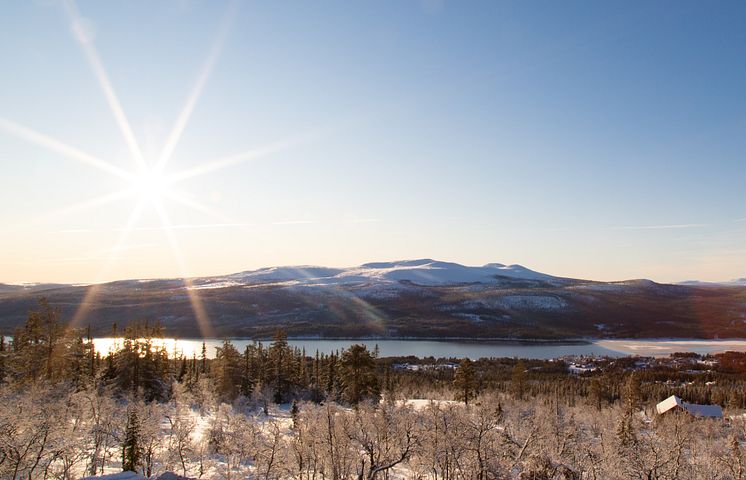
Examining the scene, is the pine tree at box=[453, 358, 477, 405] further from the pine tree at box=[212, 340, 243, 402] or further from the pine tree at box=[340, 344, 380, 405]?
the pine tree at box=[212, 340, 243, 402]

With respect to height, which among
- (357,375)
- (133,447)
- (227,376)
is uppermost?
(133,447)

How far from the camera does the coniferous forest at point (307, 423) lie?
3416 cm

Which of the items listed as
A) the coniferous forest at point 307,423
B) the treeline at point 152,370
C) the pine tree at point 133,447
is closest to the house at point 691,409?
the coniferous forest at point 307,423

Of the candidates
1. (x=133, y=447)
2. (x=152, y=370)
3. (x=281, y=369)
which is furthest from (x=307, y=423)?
(x=281, y=369)

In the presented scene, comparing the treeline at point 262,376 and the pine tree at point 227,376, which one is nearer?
the treeline at point 262,376

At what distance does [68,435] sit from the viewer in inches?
1284

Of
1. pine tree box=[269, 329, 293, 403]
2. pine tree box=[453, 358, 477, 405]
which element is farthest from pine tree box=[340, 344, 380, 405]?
pine tree box=[269, 329, 293, 403]

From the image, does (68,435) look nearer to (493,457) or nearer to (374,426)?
(374,426)

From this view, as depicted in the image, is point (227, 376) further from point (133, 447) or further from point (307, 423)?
point (133, 447)

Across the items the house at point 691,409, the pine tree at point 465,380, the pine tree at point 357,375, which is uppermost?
the pine tree at point 357,375

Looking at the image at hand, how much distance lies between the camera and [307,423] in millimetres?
42688

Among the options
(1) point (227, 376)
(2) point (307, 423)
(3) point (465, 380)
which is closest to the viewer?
(2) point (307, 423)

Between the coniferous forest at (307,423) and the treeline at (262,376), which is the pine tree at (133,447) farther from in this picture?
the treeline at (262,376)

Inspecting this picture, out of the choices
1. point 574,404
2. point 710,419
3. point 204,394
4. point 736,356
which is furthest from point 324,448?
point 736,356
